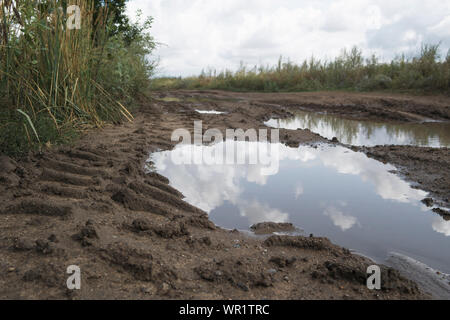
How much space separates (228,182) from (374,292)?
1.83 meters

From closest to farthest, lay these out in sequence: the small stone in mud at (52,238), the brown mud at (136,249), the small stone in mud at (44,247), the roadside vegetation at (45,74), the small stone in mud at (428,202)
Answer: the brown mud at (136,249) → the small stone in mud at (44,247) → the small stone in mud at (52,238) → the small stone in mud at (428,202) → the roadside vegetation at (45,74)

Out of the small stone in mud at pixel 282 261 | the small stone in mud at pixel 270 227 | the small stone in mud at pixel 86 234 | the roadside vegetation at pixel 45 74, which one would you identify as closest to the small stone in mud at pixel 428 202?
the small stone in mud at pixel 270 227

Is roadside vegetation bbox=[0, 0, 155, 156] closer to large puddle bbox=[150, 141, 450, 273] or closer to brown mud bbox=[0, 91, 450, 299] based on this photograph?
brown mud bbox=[0, 91, 450, 299]

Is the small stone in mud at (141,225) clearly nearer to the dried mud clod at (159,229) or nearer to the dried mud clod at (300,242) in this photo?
the dried mud clod at (159,229)

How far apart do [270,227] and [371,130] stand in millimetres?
4673

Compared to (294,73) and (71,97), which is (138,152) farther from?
(294,73)

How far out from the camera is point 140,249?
1.86 meters

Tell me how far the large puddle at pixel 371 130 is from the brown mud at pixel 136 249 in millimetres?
2250

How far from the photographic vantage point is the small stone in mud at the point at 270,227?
7.83 ft

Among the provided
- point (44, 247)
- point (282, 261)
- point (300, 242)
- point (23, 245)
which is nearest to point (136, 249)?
point (44, 247)

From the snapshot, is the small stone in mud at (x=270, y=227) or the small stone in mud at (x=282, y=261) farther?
the small stone in mud at (x=270, y=227)

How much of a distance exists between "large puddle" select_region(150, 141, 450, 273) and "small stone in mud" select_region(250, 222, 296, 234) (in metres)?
0.07

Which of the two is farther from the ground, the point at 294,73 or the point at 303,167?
the point at 294,73
